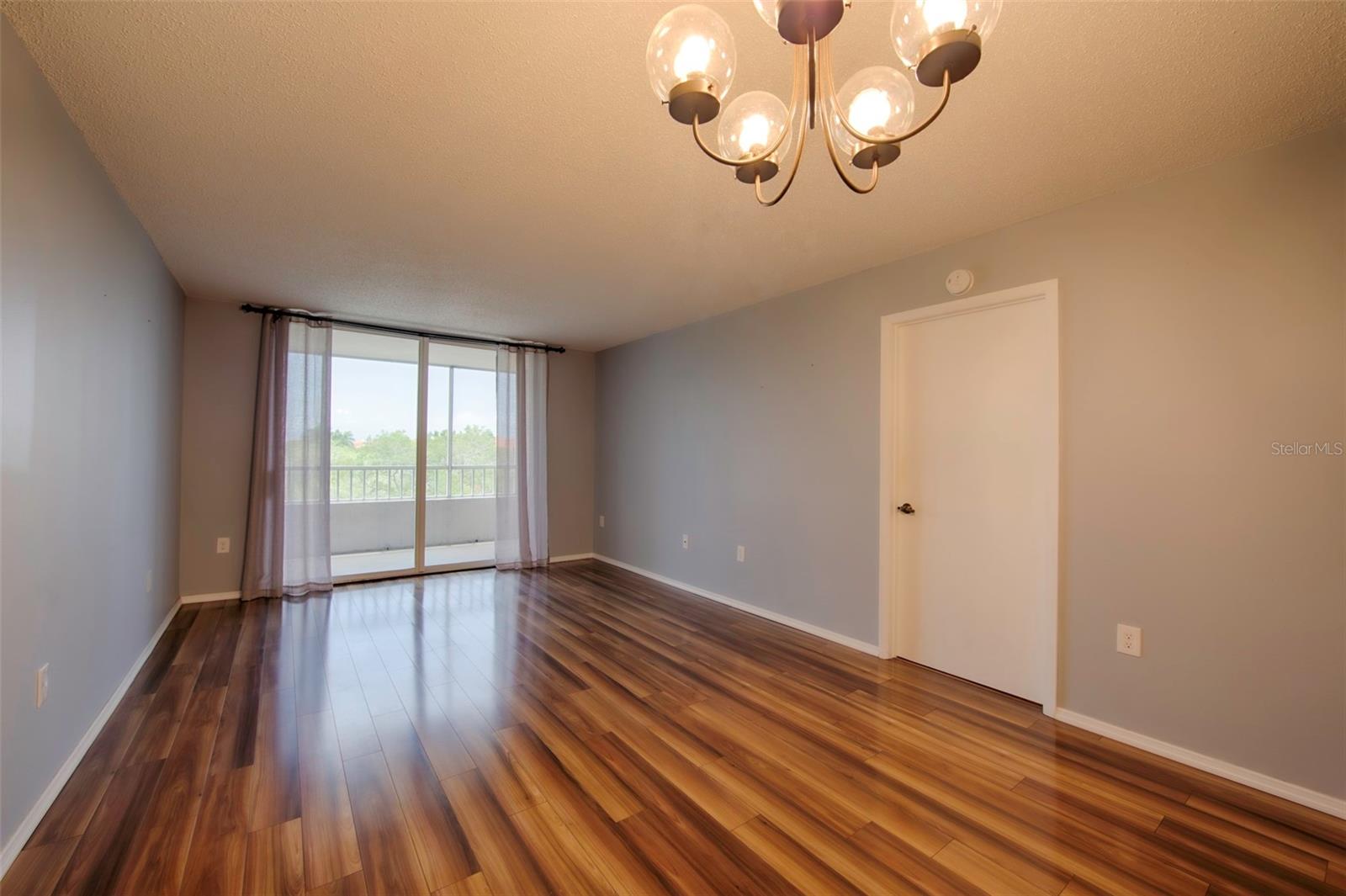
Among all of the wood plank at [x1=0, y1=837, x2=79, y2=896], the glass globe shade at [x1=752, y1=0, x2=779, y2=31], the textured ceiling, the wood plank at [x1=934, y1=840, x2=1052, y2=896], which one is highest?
the textured ceiling

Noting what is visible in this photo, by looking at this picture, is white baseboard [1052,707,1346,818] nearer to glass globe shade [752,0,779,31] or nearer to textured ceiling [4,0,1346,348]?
textured ceiling [4,0,1346,348]

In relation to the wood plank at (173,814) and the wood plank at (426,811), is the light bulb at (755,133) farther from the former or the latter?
the wood plank at (173,814)

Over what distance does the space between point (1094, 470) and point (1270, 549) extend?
1.92 ft

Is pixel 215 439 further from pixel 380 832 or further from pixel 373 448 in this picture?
pixel 380 832

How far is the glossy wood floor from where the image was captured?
4.92 ft

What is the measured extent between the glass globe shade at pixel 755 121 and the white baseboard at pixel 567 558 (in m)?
4.91

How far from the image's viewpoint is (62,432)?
185 cm

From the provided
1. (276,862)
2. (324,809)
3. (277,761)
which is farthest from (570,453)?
(276,862)

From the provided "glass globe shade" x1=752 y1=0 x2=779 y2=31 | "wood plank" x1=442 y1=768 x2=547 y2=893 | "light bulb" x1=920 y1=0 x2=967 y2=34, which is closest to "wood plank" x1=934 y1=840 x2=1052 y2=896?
"wood plank" x1=442 y1=768 x2=547 y2=893

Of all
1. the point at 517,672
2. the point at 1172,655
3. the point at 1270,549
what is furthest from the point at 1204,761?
the point at 517,672

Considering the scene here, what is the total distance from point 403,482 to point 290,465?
1683mm

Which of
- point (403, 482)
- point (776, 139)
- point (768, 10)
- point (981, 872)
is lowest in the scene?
point (981, 872)

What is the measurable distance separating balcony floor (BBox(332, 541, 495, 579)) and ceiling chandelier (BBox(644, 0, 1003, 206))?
16.3ft

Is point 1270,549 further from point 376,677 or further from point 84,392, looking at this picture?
point 84,392
